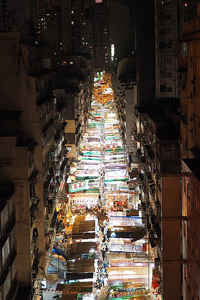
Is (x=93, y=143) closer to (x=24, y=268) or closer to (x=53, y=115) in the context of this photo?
(x=53, y=115)

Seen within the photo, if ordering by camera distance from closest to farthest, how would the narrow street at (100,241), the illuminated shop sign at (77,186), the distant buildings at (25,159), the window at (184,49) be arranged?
1. the window at (184,49)
2. the distant buildings at (25,159)
3. the narrow street at (100,241)
4. the illuminated shop sign at (77,186)

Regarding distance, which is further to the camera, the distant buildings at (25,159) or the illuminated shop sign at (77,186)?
the illuminated shop sign at (77,186)

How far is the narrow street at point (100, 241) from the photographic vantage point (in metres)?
34.0

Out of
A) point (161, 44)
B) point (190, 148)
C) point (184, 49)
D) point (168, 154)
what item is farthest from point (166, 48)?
point (190, 148)

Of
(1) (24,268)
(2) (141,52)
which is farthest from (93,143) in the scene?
(1) (24,268)

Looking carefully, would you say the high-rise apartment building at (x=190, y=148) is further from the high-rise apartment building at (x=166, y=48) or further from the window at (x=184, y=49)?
the high-rise apartment building at (x=166, y=48)

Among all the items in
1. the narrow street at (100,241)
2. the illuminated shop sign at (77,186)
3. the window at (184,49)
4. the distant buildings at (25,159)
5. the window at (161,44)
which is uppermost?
the window at (161,44)

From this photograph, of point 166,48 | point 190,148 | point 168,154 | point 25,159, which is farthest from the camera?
point 166,48

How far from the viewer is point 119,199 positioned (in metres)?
55.4

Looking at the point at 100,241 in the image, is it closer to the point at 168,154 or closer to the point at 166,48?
the point at 168,154

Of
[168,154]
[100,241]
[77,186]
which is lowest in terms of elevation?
[100,241]

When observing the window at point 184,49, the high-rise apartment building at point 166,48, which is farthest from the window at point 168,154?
the high-rise apartment building at point 166,48

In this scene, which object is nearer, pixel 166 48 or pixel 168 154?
pixel 168 154

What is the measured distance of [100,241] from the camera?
43844 mm
